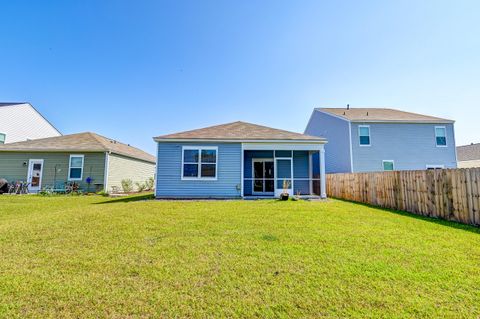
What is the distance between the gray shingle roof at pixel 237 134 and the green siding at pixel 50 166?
702cm

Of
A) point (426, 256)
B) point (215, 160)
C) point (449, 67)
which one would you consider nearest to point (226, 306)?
point (426, 256)

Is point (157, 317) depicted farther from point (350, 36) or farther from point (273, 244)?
point (350, 36)

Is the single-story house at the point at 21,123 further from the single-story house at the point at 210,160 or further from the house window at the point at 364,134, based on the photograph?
the house window at the point at 364,134

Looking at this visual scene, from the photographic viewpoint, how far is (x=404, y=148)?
55.0ft

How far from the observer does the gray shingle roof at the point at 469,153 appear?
26.3 m

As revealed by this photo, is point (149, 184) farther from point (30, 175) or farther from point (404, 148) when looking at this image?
point (404, 148)

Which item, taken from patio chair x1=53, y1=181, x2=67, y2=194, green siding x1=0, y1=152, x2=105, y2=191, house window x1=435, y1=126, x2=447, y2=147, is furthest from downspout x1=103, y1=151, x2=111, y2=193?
house window x1=435, y1=126, x2=447, y2=147

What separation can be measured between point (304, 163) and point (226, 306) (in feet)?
41.8

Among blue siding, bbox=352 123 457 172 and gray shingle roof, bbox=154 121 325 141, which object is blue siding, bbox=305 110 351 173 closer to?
blue siding, bbox=352 123 457 172

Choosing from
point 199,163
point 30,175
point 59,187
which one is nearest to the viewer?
point 199,163

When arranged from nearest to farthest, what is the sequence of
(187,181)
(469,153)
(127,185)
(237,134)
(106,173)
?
(187,181)
(237,134)
(106,173)
(127,185)
(469,153)

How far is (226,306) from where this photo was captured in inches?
95.6

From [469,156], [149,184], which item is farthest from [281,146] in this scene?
[469,156]

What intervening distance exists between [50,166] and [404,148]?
26.5 m
